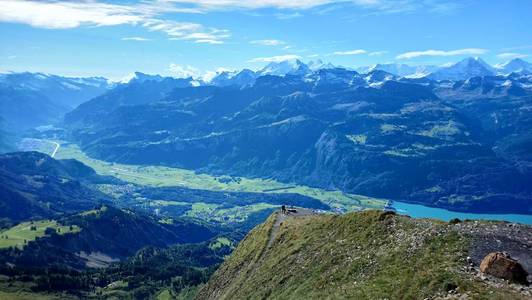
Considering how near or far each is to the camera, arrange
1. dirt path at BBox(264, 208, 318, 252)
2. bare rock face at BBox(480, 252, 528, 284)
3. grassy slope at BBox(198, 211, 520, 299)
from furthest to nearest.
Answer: dirt path at BBox(264, 208, 318, 252) → grassy slope at BBox(198, 211, 520, 299) → bare rock face at BBox(480, 252, 528, 284)

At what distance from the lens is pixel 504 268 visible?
59.0 metres

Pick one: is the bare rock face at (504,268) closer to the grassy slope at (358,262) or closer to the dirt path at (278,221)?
the grassy slope at (358,262)

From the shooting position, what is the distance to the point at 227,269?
138250mm

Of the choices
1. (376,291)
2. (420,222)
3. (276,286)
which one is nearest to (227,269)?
(276,286)

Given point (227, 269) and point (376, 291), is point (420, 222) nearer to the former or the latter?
point (376, 291)

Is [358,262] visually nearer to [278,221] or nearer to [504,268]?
[504,268]

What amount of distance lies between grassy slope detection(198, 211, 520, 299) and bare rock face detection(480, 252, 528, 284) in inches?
110

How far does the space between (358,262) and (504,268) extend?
77.2ft

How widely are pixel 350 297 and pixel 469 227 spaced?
20.3 metres

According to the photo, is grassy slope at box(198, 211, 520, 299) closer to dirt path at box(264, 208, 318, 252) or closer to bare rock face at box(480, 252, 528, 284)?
bare rock face at box(480, 252, 528, 284)

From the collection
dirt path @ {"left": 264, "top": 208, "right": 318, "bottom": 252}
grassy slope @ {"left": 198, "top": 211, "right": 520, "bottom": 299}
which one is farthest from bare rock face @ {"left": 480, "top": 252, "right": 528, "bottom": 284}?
dirt path @ {"left": 264, "top": 208, "right": 318, "bottom": 252}

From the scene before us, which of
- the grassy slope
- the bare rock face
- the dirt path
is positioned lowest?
the dirt path

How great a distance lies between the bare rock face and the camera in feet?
192

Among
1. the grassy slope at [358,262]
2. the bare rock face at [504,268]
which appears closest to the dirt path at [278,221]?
the grassy slope at [358,262]
